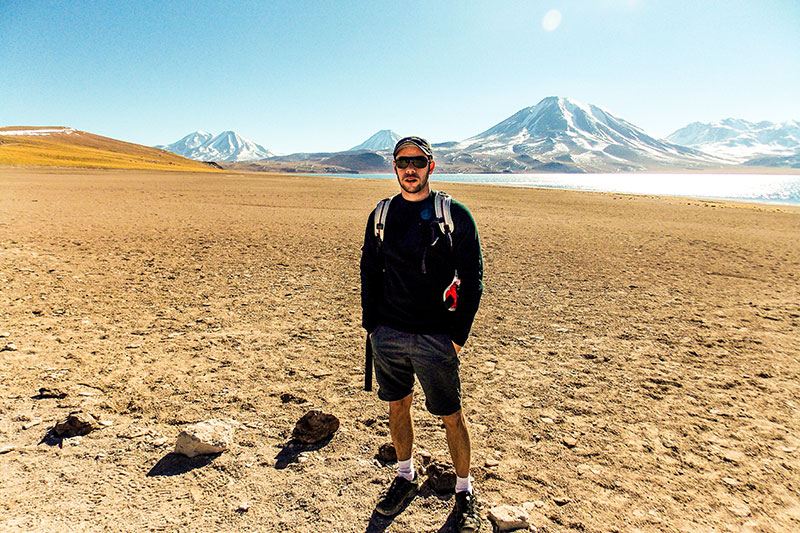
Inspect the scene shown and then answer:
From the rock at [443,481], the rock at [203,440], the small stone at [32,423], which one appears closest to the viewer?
the rock at [443,481]

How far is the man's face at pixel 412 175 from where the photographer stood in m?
2.89

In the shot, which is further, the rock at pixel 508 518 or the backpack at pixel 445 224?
the rock at pixel 508 518

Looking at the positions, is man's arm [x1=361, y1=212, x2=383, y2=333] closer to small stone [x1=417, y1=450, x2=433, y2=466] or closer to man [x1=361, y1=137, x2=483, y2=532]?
man [x1=361, y1=137, x2=483, y2=532]

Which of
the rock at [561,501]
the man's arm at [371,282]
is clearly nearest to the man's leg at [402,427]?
the man's arm at [371,282]

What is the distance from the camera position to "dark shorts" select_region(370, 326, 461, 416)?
9.47ft

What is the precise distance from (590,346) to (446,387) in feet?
14.6

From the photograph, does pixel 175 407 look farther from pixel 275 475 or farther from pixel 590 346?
pixel 590 346

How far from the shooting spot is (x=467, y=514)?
9.77ft

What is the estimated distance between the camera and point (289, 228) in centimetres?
1666

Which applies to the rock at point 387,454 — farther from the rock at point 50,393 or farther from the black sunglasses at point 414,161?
the rock at point 50,393

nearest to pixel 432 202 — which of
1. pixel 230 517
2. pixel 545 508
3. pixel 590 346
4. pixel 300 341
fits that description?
pixel 545 508

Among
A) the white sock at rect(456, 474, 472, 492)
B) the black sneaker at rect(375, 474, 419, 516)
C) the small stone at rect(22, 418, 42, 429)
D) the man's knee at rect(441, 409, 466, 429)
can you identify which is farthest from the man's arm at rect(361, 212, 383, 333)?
the small stone at rect(22, 418, 42, 429)

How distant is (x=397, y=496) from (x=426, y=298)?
1631mm

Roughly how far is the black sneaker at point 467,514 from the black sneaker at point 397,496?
1.33 feet
